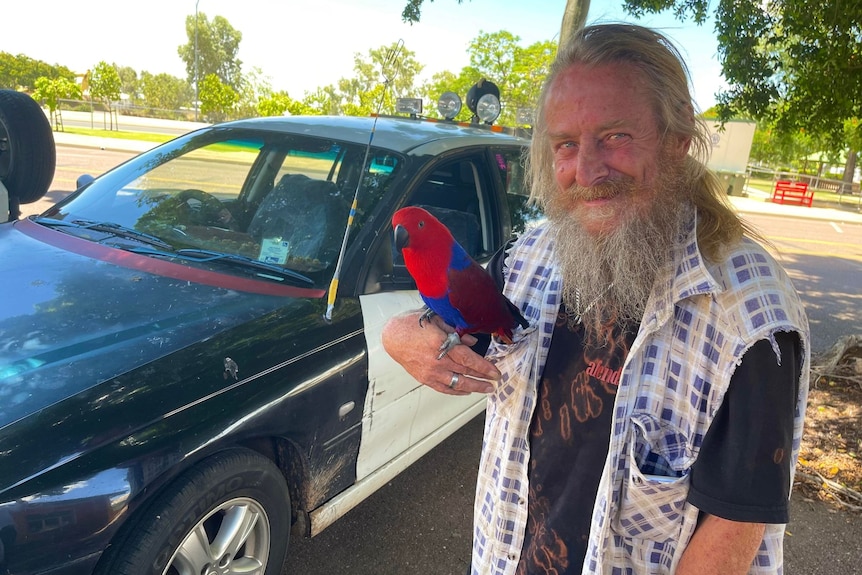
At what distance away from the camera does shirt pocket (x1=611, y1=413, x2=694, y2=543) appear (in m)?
1.03

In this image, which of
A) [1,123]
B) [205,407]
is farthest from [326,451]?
[1,123]

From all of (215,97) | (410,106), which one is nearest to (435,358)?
(410,106)

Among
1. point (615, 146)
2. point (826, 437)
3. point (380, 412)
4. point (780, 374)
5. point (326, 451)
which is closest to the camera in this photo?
point (780, 374)

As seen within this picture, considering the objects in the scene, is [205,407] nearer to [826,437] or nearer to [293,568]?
[293,568]

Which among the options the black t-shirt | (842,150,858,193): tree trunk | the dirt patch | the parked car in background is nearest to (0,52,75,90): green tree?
the parked car in background

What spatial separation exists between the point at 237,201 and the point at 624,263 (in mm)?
2323

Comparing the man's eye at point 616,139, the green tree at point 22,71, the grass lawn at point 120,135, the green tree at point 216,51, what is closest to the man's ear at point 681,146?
the man's eye at point 616,139

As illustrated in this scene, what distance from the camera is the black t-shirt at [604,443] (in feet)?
3.04

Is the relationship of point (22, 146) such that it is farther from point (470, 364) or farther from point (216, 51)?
point (216, 51)

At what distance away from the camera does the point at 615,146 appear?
1.22 meters

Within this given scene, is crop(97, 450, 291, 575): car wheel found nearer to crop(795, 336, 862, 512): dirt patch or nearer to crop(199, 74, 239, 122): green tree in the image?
crop(795, 336, 862, 512): dirt patch

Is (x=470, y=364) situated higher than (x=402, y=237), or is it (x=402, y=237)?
(x=402, y=237)

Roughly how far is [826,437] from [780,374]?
3664 mm

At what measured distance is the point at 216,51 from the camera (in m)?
62.7
